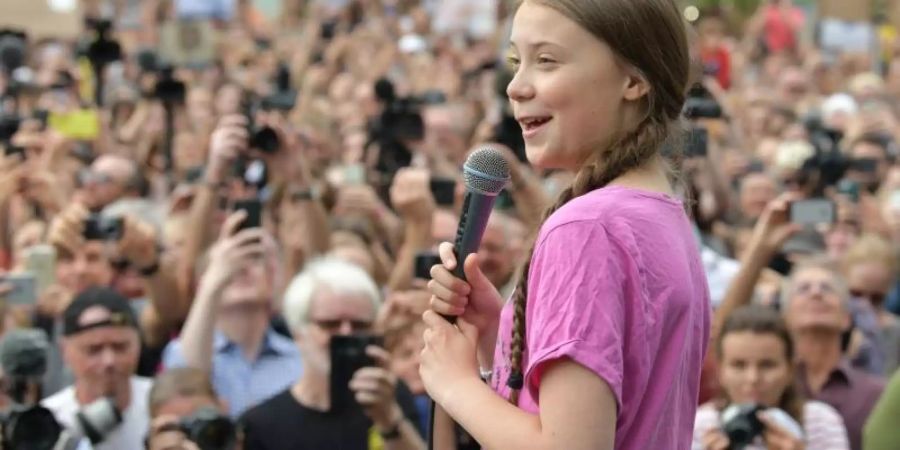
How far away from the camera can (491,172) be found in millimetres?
2354

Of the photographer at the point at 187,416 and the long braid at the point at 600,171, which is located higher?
the long braid at the point at 600,171

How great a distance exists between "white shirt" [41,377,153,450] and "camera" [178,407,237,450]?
0.87 metres

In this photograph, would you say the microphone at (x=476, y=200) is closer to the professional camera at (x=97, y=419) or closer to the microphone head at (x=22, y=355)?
the professional camera at (x=97, y=419)

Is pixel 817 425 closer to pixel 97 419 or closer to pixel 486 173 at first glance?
pixel 97 419

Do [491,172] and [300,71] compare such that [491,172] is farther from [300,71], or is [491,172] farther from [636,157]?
[300,71]

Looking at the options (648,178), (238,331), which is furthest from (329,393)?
(648,178)

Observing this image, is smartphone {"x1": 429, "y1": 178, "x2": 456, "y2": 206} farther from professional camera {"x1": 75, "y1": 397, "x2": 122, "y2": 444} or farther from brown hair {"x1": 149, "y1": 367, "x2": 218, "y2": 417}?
professional camera {"x1": 75, "y1": 397, "x2": 122, "y2": 444}

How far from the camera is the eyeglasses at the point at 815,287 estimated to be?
602 cm

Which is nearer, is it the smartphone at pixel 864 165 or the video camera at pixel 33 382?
the video camera at pixel 33 382

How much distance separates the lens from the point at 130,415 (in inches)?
207

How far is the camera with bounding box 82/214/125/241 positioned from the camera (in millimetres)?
6457

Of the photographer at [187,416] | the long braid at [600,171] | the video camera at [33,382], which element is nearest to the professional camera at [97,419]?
the video camera at [33,382]

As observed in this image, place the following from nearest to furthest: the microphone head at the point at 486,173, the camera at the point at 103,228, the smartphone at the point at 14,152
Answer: the microphone head at the point at 486,173, the camera at the point at 103,228, the smartphone at the point at 14,152

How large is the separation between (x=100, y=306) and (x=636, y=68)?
3488 millimetres
